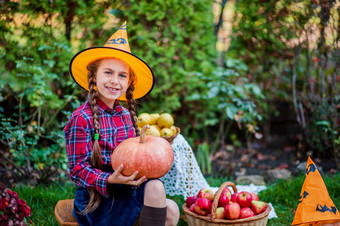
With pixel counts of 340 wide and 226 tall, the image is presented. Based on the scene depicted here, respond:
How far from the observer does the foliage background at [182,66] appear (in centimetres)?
355

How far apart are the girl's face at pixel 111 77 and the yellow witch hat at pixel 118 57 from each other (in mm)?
44

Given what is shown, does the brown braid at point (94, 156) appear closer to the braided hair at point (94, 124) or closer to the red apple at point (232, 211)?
the braided hair at point (94, 124)

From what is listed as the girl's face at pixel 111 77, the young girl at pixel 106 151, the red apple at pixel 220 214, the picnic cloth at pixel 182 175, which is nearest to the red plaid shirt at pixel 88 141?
the young girl at pixel 106 151

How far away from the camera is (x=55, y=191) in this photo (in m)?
3.21

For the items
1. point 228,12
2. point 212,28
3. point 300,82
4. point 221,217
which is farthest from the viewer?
point 228,12

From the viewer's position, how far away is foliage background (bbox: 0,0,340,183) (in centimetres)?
355

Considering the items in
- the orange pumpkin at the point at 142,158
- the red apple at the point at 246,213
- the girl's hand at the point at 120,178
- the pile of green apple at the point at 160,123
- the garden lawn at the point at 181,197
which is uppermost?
the pile of green apple at the point at 160,123

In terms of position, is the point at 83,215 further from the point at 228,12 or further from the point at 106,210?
the point at 228,12

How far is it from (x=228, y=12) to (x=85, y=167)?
5.19m

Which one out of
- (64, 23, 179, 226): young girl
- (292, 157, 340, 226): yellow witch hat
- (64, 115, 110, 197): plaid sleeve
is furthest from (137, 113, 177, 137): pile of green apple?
(292, 157, 340, 226): yellow witch hat

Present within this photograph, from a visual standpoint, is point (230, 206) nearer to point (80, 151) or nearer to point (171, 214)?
point (171, 214)

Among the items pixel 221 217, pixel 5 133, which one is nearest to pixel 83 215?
pixel 221 217

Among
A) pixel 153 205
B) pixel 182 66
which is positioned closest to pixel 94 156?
pixel 153 205

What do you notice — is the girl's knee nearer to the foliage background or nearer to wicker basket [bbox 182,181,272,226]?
wicker basket [bbox 182,181,272,226]
